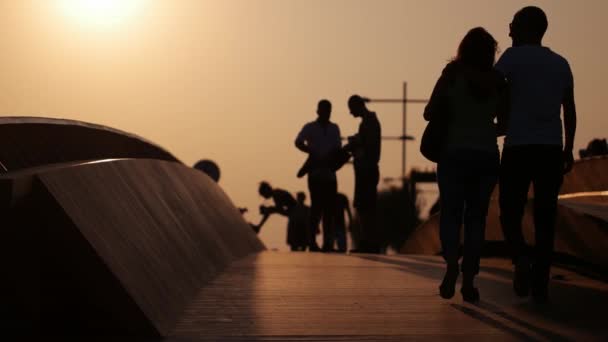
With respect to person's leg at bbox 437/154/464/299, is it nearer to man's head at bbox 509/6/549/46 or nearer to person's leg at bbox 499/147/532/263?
person's leg at bbox 499/147/532/263

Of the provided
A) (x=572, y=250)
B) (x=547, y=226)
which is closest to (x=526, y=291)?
(x=547, y=226)

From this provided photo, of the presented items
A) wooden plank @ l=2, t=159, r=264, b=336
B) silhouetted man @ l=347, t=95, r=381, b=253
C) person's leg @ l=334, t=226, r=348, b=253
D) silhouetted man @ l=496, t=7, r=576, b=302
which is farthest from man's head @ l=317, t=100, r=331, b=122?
silhouetted man @ l=496, t=7, r=576, b=302

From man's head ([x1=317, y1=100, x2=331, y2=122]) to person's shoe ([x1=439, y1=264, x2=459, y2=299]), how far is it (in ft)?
26.9

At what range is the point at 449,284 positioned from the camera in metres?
9.85

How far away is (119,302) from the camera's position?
6.93 meters

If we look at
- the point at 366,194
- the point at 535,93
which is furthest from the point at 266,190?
the point at 535,93

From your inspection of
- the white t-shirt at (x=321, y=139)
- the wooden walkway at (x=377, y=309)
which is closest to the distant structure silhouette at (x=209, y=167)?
the white t-shirt at (x=321, y=139)

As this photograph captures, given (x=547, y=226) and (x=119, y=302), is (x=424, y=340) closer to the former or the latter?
(x=119, y=302)

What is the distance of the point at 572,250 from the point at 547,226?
281 centimetres

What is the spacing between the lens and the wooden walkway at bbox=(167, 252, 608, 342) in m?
7.71

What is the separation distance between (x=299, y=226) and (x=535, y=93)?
545 inches

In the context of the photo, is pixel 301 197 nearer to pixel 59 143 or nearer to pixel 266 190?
pixel 266 190

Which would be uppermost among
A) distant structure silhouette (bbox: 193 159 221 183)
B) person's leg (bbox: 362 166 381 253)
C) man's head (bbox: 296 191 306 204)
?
person's leg (bbox: 362 166 381 253)

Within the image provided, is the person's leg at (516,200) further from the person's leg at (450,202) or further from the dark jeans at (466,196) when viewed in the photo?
the person's leg at (450,202)
